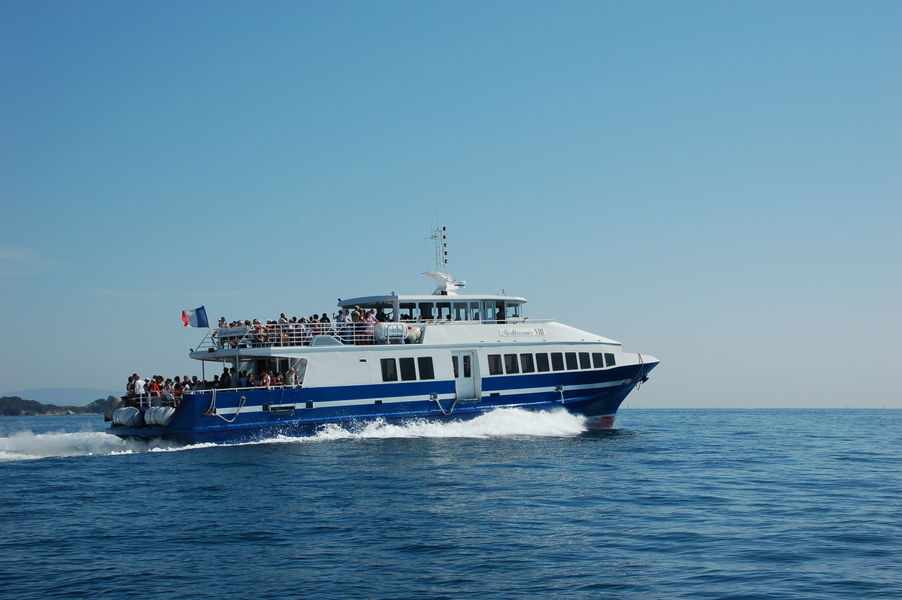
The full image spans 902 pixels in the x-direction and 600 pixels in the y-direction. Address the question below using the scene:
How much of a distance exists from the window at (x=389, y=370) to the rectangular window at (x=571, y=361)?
6.79 metres

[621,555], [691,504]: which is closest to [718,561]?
[621,555]

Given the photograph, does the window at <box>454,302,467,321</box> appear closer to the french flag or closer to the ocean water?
the ocean water

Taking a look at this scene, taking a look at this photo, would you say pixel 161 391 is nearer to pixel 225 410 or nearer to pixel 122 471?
pixel 225 410

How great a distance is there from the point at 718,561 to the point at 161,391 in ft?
66.1

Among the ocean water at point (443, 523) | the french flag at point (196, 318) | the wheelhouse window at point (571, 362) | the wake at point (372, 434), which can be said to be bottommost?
the ocean water at point (443, 523)

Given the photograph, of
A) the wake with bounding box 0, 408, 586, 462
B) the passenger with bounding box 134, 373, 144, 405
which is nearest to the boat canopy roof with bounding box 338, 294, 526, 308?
the wake with bounding box 0, 408, 586, 462

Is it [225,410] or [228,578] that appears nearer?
[228,578]

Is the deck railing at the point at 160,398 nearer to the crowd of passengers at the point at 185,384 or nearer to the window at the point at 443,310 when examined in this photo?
the crowd of passengers at the point at 185,384

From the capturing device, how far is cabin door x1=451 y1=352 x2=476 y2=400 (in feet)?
94.3

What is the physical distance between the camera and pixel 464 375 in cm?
2894

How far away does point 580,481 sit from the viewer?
18594mm

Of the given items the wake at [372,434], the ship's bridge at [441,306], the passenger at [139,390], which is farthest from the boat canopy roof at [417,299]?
the passenger at [139,390]

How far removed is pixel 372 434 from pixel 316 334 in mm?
3923

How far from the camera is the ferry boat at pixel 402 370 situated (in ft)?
83.7
